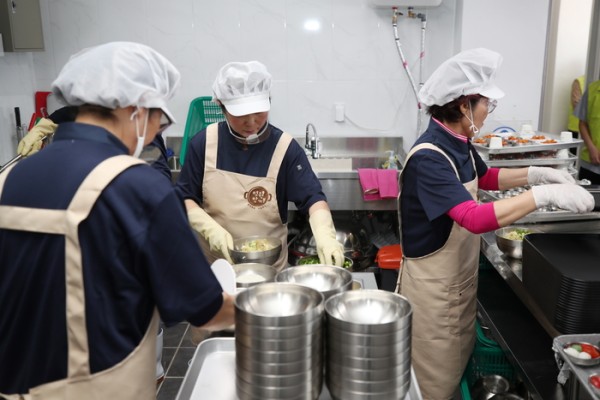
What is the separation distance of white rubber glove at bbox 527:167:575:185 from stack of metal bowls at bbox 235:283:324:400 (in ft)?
5.56

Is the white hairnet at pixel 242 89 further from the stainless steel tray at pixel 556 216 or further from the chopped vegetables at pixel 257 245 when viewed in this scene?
the stainless steel tray at pixel 556 216

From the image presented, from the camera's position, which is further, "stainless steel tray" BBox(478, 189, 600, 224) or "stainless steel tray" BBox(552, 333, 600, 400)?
"stainless steel tray" BBox(478, 189, 600, 224)

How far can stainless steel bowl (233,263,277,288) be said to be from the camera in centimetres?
178

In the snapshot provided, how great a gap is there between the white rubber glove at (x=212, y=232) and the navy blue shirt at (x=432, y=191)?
0.74 meters

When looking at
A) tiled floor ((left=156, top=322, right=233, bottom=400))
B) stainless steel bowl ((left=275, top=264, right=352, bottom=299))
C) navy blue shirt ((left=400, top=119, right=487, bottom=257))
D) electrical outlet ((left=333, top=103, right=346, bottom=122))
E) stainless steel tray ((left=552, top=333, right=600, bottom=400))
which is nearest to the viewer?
stainless steel tray ((left=552, top=333, right=600, bottom=400))

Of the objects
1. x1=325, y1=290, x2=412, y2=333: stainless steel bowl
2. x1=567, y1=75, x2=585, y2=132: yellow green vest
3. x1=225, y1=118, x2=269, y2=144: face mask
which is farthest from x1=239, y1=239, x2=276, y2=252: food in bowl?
x1=567, y1=75, x2=585, y2=132: yellow green vest

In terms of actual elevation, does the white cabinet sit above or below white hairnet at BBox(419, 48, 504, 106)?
above

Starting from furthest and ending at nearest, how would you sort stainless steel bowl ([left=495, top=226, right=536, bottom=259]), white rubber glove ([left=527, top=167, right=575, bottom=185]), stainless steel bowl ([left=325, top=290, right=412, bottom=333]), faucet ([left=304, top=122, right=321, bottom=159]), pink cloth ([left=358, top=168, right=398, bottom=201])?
faucet ([left=304, top=122, right=321, bottom=159]), pink cloth ([left=358, top=168, right=398, bottom=201]), white rubber glove ([left=527, top=167, right=575, bottom=185]), stainless steel bowl ([left=495, top=226, right=536, bottom=259]), stainless steel bowl ([left=325, top=290, right=412, bottom=333])

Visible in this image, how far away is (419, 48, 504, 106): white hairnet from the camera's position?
2.16 meters

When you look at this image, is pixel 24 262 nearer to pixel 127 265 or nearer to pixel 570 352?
pixel 127 265

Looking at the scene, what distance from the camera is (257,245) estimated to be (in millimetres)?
2277

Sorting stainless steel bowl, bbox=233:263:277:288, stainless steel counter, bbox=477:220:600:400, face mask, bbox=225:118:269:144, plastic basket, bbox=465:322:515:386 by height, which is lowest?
plastic basket, bbox=465:322:515:386

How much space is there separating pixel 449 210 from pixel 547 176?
80cm

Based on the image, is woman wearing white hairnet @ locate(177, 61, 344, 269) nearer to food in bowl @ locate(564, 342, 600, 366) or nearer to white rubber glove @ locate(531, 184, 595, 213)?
white rubber glove @ locate(531, 184, 595, 213)
